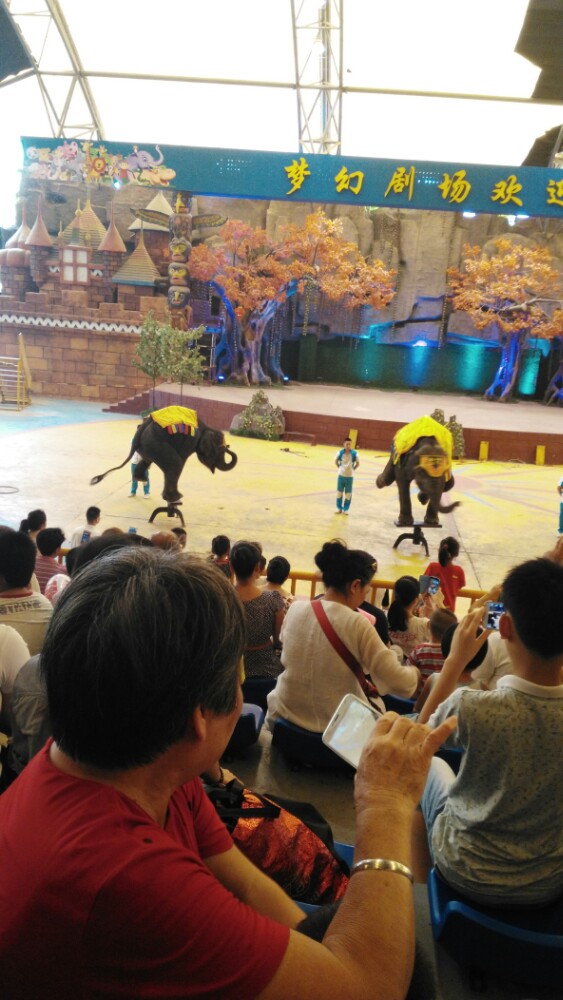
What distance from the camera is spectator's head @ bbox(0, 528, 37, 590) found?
7.36 ft

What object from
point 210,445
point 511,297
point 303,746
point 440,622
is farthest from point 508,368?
point 303,746

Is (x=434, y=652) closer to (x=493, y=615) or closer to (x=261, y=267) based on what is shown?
(x=493, y=615)

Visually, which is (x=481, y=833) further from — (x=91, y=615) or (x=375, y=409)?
(x=375, y=409)

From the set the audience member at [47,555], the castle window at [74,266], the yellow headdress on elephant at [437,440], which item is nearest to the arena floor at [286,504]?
the yellow headdress on elephant at [437,440]

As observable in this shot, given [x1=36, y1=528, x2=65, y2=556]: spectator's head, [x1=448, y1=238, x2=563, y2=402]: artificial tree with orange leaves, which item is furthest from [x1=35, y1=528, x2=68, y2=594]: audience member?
[x1=448, y1=238, x2=563, y2=402]: artificial tree with orange leaves

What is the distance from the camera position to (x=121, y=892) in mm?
644

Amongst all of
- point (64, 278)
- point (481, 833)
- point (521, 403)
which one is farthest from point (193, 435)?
point (521, 403)

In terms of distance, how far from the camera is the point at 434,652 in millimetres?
2678

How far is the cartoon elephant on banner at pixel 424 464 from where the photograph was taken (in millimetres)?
7035

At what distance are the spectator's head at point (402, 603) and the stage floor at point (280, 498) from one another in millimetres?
2330

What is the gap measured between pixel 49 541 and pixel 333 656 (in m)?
2.24

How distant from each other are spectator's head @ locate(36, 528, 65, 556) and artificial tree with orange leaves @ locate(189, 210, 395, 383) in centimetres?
1444

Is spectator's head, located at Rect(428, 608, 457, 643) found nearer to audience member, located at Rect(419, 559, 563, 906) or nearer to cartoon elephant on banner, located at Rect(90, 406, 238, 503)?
audience member, located at Rect(419, 559, 563, 906)

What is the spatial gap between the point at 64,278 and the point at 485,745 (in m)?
18.0
